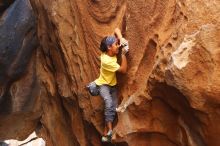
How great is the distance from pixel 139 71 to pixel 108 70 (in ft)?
1.47

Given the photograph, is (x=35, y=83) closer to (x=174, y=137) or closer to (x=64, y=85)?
(x=64, y=85)

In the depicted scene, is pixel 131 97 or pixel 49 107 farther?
pixel 49 107

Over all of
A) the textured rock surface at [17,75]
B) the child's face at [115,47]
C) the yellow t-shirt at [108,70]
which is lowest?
the textured rock surface at [17,75]

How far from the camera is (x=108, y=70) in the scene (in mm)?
6152

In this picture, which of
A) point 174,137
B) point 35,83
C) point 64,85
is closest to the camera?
point 174,137

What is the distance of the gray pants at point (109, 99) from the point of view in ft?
20.4

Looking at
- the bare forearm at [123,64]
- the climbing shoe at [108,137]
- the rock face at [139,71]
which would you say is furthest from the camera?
the climbing shoe at [108,137]

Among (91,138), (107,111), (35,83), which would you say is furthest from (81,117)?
(35,83)

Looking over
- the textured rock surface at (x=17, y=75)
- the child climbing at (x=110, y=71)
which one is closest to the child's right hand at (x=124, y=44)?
the child climbing at (x=110, y=71)

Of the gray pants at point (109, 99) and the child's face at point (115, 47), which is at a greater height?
the child's face at point (115, 47)

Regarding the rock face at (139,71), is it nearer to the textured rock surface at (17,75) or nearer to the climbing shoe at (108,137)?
the climbing shoe at (108,137)

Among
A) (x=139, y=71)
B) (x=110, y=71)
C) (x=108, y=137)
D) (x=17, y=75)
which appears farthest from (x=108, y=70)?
(x=17, y=75)

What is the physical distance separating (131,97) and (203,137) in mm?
1044

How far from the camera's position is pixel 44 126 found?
8.93 meters
